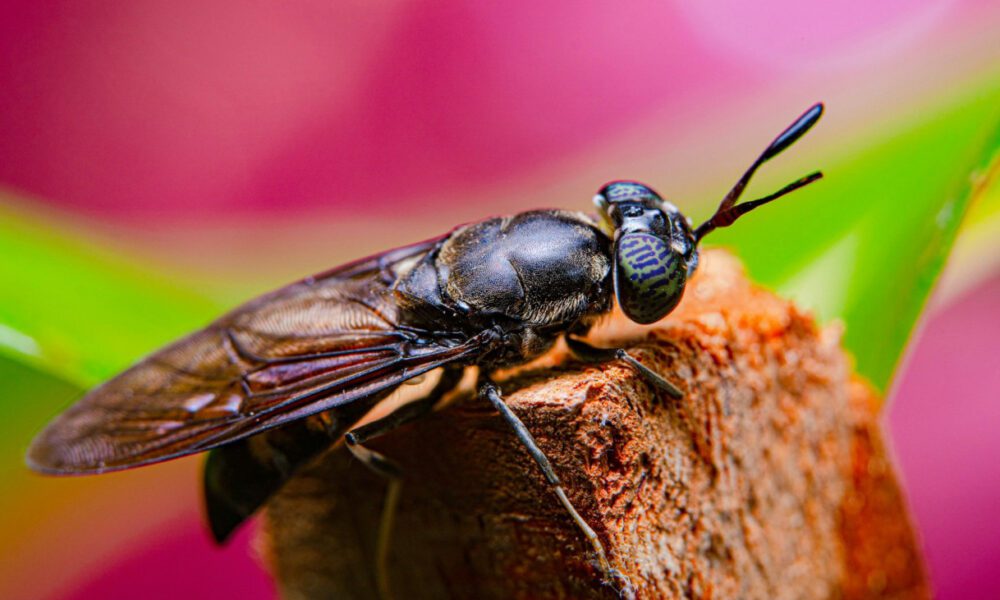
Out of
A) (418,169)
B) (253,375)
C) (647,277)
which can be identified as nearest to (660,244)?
(647,277)

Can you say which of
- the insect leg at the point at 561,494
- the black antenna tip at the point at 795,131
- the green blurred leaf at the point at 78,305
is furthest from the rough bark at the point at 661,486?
the green blurred leaf at the point at 78,305

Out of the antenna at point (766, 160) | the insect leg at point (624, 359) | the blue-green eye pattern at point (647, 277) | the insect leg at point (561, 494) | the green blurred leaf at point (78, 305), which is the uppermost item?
the green blurred leaf at point (78, 305)

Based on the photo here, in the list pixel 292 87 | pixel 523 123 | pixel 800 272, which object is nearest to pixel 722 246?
pixel 800 272

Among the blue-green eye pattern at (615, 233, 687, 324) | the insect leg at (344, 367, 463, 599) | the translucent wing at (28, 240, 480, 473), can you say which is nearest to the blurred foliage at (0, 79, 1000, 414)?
the translucent wing at (28, 240, 480, 473)

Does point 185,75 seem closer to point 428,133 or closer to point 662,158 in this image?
point 428,133

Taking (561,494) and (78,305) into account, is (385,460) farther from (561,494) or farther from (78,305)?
(78,305)

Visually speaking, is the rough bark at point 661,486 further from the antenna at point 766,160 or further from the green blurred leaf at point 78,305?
the green blurred leaf at point 78,305
